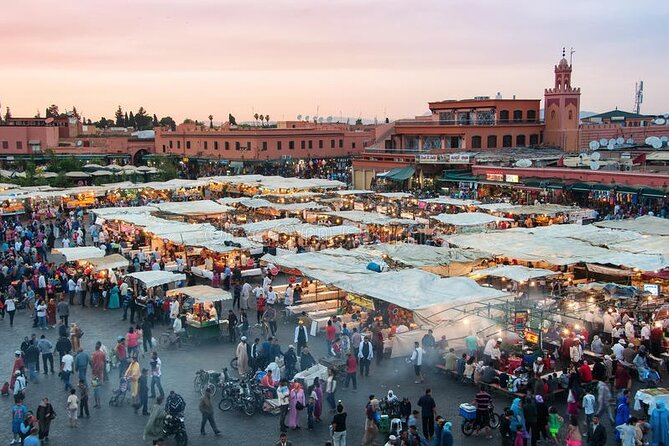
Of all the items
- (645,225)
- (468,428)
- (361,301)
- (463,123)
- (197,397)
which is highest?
(463,123)

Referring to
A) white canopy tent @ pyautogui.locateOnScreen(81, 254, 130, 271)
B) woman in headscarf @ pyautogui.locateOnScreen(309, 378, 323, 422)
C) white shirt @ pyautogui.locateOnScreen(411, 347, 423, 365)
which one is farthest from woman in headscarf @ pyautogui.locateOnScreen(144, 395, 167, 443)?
white canopy tent @ pyautogui.locateOnScreen(81, 254, 130, 271)

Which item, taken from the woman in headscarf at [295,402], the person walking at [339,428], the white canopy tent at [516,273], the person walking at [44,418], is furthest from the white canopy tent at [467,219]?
the person walking at [44,418]

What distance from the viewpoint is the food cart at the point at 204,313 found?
56.0ft

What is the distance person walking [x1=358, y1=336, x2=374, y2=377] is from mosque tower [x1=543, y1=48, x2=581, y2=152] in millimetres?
42142

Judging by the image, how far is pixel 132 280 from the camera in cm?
2108

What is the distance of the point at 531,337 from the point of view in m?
15.2

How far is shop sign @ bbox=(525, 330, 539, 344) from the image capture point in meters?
15.2

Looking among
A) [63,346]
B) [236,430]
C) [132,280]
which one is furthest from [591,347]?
[132,280]

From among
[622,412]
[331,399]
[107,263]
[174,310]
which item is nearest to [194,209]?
[107,263]

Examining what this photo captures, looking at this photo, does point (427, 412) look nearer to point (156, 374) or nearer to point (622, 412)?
point (622, 412)

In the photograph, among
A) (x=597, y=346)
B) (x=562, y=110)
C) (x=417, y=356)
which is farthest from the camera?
(x=562, y=110)

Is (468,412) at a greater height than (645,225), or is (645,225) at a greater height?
(645,225)

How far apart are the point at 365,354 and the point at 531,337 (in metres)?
3.59

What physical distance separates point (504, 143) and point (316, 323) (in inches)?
1533
